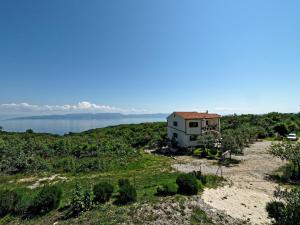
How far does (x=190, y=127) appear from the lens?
121ft

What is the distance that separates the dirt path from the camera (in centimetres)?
1339

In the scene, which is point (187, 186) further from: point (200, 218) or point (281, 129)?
point (281, 129)

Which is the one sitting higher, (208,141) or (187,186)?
(208,141)

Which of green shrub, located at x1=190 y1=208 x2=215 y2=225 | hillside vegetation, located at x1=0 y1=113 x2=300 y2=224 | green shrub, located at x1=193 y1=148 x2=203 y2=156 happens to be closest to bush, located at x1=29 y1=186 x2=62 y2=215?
hillside vegetation, located at x1=0 y1=113 x2=300 y2=224

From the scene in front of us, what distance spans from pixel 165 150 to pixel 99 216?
26.3 meters

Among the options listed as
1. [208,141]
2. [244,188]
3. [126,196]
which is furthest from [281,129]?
[126,196]

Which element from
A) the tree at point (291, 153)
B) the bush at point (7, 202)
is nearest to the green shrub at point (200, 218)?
the bush at point (7, 202)

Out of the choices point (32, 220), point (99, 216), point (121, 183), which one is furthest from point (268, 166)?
point (32, 220)

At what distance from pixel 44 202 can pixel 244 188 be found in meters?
14.7

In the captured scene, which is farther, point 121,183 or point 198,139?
point 198,139

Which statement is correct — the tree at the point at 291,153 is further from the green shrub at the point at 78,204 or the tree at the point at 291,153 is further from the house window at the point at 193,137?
the green shrub at the point at 78,204

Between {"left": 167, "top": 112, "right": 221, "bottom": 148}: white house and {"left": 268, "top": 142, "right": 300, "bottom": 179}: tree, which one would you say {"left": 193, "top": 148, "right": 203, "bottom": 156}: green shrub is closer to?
{"left": 167, "top": 112, "right": 221, "bottom": 148}: white house

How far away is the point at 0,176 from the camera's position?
888 inches

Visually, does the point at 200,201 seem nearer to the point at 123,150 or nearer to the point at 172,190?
the point at 172,190
